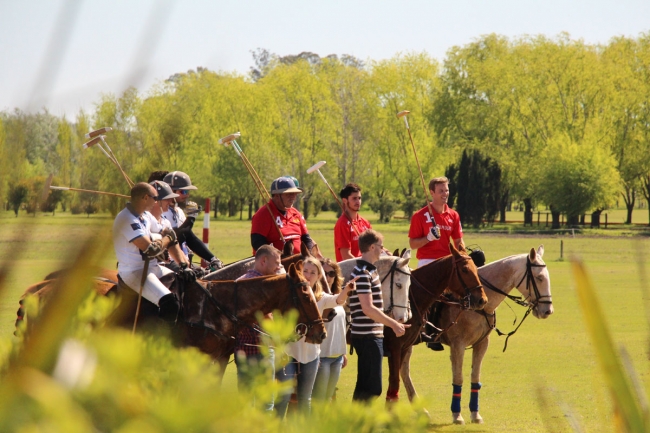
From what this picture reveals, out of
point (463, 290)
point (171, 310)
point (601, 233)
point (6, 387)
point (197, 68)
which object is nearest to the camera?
point (6, 387)

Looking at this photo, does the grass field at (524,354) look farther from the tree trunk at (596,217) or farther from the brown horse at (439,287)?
the tree trunk at (596,217)

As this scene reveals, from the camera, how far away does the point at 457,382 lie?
935cm

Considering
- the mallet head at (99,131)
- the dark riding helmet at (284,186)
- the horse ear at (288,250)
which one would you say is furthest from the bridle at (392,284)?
the mallet head at (99,131)

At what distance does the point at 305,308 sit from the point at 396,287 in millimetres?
1605

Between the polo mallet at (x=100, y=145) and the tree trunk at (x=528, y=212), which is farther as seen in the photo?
the tree trunk at (x=528, y=212)

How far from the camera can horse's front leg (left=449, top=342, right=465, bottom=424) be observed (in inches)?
364

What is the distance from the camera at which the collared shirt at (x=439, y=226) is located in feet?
32.8

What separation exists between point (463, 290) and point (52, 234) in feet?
26.7

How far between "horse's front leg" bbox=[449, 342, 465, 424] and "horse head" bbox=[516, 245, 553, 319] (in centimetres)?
98

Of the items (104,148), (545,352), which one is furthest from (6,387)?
(545,352)

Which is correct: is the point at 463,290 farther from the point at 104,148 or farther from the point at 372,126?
the point at 372,126

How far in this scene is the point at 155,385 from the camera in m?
1.17

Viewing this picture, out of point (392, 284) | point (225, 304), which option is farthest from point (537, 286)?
point (225, 304)

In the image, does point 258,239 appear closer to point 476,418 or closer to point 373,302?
point 373,302
